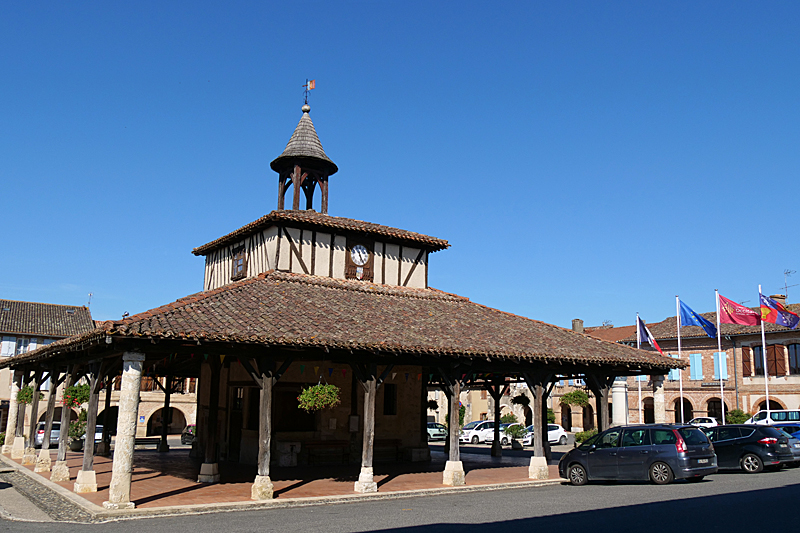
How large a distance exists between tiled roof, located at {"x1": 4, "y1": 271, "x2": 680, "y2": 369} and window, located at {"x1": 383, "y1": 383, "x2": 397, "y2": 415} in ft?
10.5

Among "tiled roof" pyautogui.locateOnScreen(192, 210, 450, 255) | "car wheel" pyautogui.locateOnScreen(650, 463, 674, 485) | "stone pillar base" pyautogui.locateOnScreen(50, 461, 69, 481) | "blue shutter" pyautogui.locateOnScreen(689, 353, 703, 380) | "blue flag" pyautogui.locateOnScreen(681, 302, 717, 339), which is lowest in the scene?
"stone pillar base" pyautogui.locateOnScreen(50, 461, 69, 481)

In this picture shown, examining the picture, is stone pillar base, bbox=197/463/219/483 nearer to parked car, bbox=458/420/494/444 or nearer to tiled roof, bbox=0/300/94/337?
parked car, bbox=458/420/494/444

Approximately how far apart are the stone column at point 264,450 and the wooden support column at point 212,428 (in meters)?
1.69

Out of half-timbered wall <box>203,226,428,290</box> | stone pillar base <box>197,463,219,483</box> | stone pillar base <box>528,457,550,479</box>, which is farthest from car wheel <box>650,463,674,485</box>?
half-timbered wall <box>203,226,428,290</box>

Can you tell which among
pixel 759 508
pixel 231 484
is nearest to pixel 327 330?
pixel 231 484

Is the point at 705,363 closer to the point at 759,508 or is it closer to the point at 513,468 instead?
the point at 513,468

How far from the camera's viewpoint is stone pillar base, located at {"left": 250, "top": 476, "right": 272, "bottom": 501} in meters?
12.8

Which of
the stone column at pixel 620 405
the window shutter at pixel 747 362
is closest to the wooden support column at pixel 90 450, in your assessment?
the stone column at pixel 620 405

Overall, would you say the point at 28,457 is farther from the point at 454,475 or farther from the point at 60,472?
the point at 454,475

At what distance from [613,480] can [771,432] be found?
197 inches

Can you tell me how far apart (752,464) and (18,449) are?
21999 millimetres

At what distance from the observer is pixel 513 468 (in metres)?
19.9

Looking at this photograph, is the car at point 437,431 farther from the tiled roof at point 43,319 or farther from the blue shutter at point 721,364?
the tiled roof at point 43,319

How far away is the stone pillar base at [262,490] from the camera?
12.8 meters
